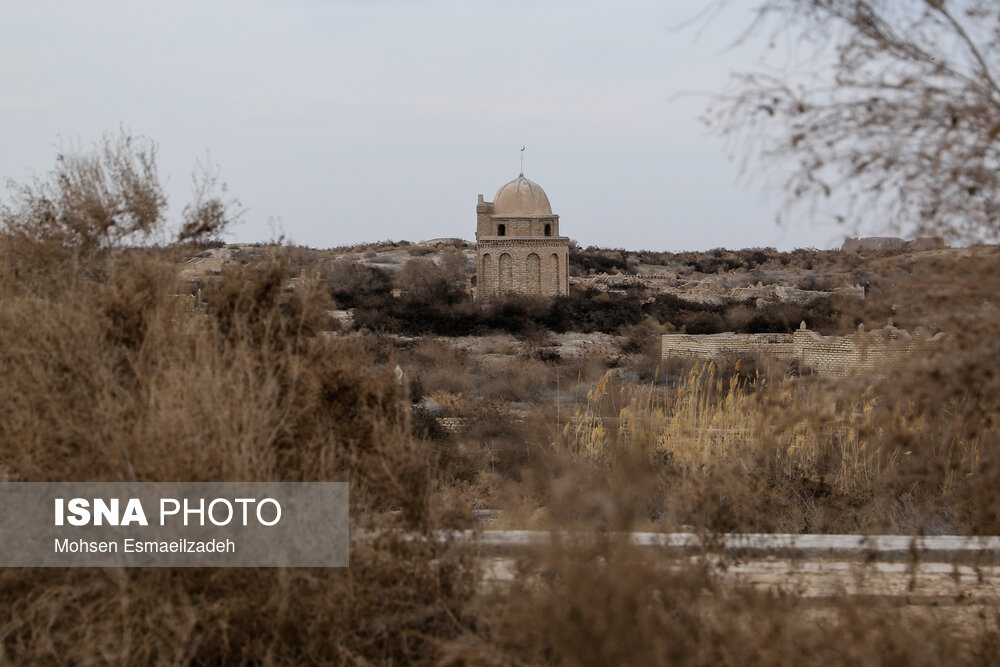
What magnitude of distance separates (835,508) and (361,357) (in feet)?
15.7

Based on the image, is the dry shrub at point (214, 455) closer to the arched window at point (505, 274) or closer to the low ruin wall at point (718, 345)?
the low ruin wall at point (718, 345)

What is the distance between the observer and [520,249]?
36969mm

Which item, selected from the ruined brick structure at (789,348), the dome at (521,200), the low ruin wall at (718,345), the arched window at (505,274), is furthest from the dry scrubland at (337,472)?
the dome at (521,200)

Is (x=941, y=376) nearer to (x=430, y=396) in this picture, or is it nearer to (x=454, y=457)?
(x=454, y=457)

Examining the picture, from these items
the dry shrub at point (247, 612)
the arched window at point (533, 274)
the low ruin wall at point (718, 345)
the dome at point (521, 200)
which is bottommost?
the low ruin wall at point (718, 345)

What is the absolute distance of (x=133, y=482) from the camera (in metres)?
4.42

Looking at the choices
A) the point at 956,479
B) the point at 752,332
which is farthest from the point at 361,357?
the point at 752,332

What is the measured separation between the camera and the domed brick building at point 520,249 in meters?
36.8

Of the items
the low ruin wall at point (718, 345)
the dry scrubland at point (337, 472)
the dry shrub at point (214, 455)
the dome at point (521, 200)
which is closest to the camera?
the dry scrubland at point (337, 472)

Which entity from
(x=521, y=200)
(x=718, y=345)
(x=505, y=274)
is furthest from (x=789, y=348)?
(x=521, y=200)

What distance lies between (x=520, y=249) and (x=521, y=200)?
2.17 meters

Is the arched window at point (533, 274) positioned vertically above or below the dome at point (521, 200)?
below

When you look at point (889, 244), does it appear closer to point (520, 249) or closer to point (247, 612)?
point (247, 612)

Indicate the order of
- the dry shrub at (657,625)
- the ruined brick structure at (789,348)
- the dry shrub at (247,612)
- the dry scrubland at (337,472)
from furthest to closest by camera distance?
the ruined brick structure at (789,348) < the dry shrub at (247,612) < the dry scrubland at (337,472) < the dry shrub at (657,625)
